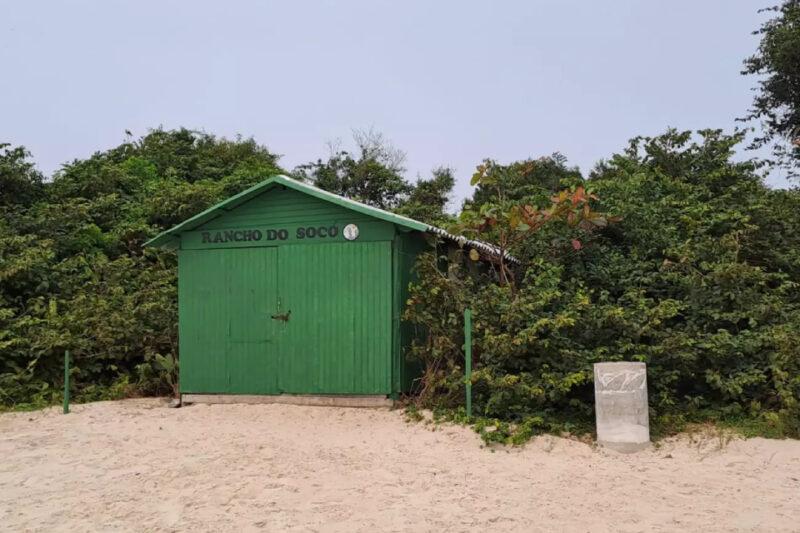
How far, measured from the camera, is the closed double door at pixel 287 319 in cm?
866

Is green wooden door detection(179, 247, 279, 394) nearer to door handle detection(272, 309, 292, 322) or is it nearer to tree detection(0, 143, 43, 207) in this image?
door handle detection(272, 309, 292, 322)

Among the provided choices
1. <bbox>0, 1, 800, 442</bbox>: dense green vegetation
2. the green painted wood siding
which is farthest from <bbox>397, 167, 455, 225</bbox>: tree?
the green painted wood siding

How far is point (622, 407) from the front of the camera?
6.77 metres

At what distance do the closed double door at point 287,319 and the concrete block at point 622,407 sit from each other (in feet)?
9.04

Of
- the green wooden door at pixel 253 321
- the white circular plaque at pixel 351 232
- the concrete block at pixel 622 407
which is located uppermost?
the white circular plaque at pixel 351 232

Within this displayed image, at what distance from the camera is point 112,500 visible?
5562 mm

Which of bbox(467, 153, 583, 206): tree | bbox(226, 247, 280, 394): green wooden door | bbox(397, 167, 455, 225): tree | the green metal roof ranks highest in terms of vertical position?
bbox(397, 167, 455, 225): tree

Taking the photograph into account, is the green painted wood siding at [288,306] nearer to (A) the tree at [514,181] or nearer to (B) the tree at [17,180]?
(A) the tree at [514,181]

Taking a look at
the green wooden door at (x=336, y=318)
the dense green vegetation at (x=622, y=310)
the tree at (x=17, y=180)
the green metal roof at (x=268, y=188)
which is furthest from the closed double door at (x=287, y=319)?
the tree at (x=17, y=180)

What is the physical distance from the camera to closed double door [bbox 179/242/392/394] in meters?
8.66

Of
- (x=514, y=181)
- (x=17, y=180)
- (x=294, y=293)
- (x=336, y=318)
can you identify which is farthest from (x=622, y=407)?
(x=17, y=180)

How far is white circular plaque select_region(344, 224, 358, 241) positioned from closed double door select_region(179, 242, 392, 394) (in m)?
0.11

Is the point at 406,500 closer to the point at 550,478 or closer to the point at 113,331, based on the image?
the point at 550,478

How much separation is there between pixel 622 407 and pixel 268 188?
213 inches
